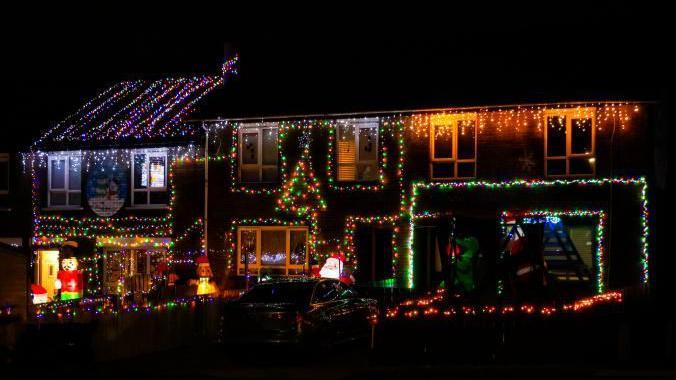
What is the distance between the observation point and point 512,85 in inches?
891

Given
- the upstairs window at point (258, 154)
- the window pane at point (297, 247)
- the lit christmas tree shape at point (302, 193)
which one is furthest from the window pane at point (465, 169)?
the upstairs window at point (258, 154)

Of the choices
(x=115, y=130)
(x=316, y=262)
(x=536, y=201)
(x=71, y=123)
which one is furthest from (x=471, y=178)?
(x=71, y=123)

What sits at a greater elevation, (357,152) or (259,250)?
(357,152)

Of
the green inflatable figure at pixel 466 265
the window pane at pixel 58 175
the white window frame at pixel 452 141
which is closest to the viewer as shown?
the green inflatable figure at pixel 466 265

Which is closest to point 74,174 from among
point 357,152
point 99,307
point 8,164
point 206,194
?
point 8,164

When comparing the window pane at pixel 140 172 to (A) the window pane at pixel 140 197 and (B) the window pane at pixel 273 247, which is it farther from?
(B) the window pane at pixel 273 247

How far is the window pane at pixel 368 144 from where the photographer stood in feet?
79.6

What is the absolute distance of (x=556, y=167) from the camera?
893 inches

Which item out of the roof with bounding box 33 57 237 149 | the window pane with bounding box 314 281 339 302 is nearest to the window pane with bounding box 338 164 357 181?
the roof with bounding box 33 57 237 149

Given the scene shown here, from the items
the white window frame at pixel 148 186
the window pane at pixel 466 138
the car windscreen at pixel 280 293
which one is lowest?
the car windscreen at pixel 280 293

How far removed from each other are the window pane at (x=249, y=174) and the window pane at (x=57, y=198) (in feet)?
23.2

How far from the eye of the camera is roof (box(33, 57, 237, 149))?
84.9ft

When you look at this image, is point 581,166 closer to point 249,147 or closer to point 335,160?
point 335,160

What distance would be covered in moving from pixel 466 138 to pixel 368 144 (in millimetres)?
3019
